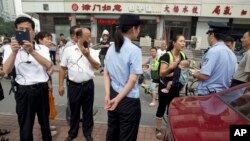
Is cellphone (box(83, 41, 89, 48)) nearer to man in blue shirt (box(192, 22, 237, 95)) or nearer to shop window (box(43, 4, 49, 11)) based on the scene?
man in blue shirt (box(192, 22, 237, 95))

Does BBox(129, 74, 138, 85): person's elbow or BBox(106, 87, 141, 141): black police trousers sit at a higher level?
BBox(129, 74, 138, 85): person's elbow

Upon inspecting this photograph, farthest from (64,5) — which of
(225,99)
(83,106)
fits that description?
(225,99)

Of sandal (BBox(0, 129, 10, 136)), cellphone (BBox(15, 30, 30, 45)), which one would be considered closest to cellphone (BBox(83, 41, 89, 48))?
cellphone (BBox(15, 30, 30, 45))

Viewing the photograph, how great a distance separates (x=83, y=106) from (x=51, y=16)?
68.5ft

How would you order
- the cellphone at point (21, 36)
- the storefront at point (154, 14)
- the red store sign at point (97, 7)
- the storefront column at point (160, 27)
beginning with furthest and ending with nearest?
the storefront column at point (160, 27) < the red store sign at point (97, 7) < the storefront at point (154, 14) < the cellphone at point (21, 36)

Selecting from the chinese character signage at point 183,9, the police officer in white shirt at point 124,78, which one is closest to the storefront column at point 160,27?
the chinese character signage at point 183,9

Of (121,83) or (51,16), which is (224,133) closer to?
(121,83)

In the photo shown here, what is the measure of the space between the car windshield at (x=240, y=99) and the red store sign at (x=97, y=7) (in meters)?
19.2

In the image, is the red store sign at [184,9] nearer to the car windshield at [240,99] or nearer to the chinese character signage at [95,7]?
the chinese character signage at [95,7]

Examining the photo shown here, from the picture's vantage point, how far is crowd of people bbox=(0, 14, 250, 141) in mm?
2492

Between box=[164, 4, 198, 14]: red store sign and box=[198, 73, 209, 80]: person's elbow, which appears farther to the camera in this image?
box=[164, 4, 198, 14]: red store sign

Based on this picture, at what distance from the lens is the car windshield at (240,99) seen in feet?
6.54

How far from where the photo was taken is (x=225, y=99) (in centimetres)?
238

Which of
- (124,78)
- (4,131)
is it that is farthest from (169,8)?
(124,78)
